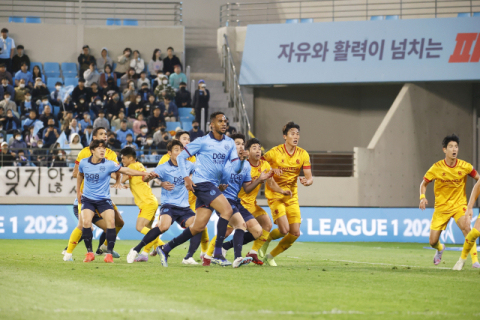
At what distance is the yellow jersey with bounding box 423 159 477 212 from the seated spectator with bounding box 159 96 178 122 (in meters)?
13.2

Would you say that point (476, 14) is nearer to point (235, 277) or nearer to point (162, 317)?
point (235, 277)

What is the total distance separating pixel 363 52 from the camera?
80.5 feet

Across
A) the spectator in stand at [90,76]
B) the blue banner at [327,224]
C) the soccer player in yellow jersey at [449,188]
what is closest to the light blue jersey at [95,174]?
the soccer player in yellow jersey at [449,188]

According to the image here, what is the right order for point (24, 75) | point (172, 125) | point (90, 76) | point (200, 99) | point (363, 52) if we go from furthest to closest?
point (363, 52)
point (90, 76)
point (24, 75)
point (200, 99)
point (172, 125)

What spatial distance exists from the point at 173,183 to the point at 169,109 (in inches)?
493

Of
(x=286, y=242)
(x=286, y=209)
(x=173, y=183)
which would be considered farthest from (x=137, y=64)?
(x=286, y=242)

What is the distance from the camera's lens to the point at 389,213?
1923cm

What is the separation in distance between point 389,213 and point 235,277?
38.7 ft

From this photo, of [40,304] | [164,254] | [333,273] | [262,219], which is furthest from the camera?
[262,219]

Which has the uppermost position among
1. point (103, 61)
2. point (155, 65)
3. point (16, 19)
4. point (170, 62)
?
point (16, 19)

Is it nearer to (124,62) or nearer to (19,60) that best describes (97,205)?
(124,62)

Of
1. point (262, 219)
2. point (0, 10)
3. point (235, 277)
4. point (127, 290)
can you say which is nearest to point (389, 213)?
point (262, 219)

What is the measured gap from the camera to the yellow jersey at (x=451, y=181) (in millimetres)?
11086

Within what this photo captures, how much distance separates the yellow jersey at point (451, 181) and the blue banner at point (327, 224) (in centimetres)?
795
